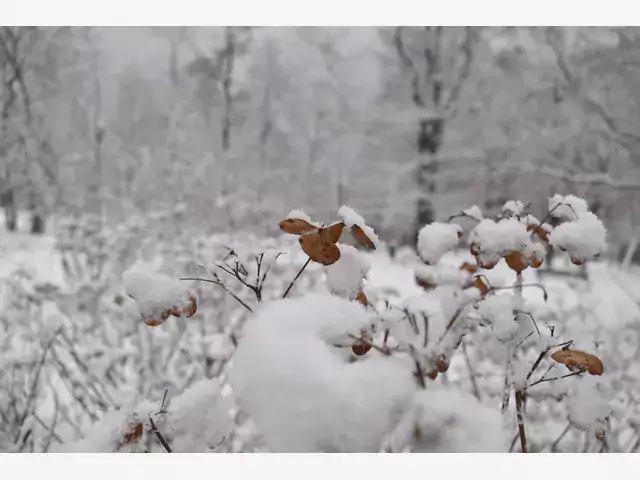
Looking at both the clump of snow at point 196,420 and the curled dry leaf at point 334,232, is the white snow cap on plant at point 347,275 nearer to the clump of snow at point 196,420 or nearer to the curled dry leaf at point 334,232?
the curled dry leaf at point 334,232

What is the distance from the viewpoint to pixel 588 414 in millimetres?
584

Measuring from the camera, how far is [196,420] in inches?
20.8

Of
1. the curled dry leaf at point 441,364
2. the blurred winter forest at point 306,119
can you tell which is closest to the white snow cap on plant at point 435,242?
the curled dry leaf at point 441,364

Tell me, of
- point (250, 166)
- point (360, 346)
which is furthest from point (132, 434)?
point (250, 166)

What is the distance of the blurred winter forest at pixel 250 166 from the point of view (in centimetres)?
164

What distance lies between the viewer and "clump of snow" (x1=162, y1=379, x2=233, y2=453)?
0.53 meters

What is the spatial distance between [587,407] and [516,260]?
0.20m

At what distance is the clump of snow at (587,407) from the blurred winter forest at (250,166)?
736 millimetres

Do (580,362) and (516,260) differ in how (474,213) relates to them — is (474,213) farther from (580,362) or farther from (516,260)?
(580,362)

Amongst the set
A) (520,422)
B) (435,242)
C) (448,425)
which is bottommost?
(520,422)

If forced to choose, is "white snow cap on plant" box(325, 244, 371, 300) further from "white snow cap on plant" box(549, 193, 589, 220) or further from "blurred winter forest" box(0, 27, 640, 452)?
"blurred winter forest" box(0, 27, 640, 452)

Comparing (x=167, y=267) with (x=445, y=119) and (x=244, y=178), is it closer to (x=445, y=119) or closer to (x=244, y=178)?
(x=244, y=178)

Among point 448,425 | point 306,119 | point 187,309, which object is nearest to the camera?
point 448,425
